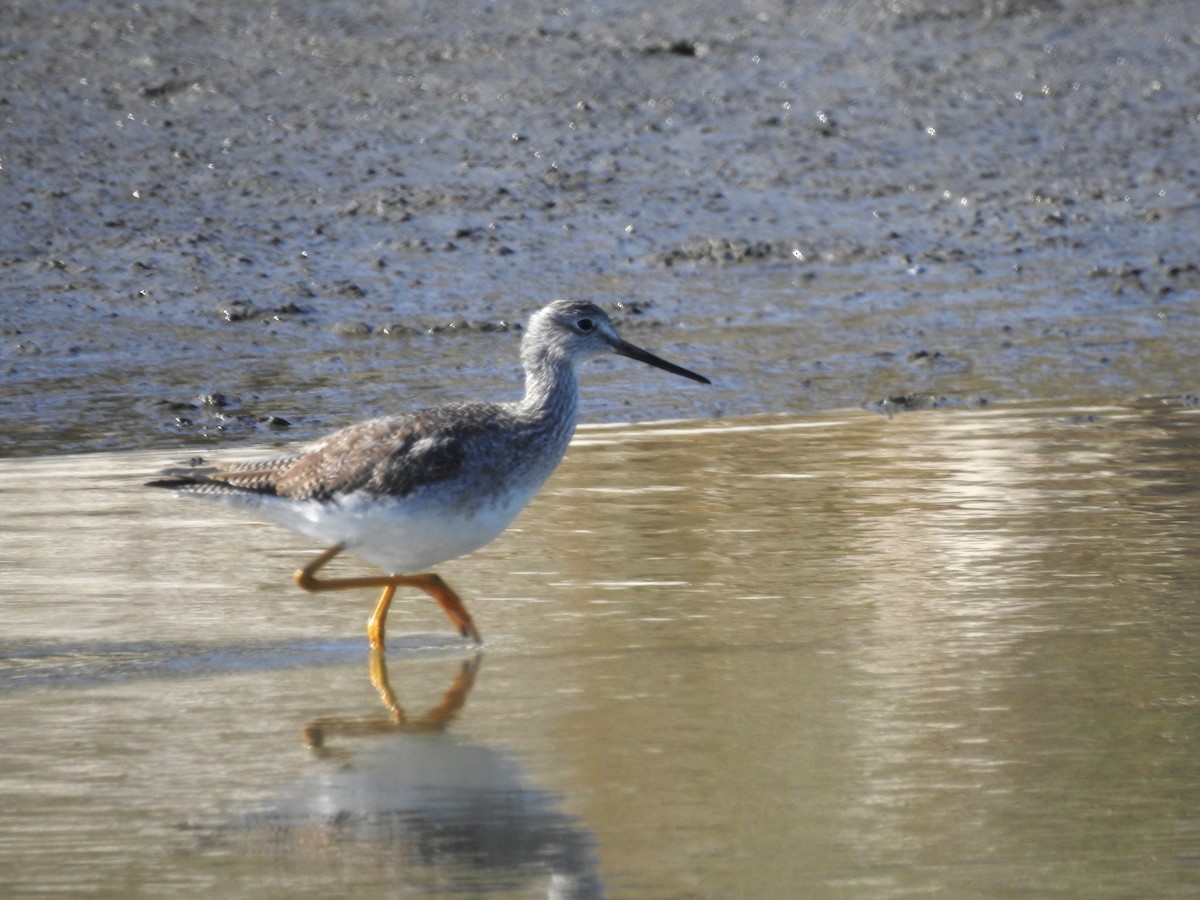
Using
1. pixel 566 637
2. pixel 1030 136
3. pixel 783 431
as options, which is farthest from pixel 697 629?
pixel 1030 136

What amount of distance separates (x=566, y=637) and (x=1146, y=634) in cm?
153

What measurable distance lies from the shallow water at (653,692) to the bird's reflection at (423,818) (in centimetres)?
1

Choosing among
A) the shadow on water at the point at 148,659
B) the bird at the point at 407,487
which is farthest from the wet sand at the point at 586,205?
the shadow on water at the point at 148,659

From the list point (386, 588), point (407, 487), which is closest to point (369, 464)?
point (407, 487)

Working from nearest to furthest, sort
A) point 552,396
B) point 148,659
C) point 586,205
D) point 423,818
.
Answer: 1. point 423,818
2. point 148,659
3. point 552,396
4. point 586,205

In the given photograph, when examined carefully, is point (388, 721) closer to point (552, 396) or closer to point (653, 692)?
point (653, 692)

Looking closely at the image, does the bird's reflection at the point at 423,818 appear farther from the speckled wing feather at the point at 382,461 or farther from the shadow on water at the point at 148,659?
the speckled wing feather at the point at 382,461

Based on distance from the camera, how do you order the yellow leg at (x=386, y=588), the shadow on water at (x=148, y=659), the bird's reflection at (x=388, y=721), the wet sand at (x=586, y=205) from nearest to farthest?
the bird's reflection at (x=388, y=721) < the shadow on water at (x=148, y=659) < the yellow leg at (x=386, y=588) < the wet sand at (x=586, y=205)

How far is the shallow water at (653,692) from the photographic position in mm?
3971

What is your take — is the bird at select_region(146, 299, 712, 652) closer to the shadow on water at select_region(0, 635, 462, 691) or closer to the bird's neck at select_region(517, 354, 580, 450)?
the bird's neck at select_region(517, 354, 580, 450)

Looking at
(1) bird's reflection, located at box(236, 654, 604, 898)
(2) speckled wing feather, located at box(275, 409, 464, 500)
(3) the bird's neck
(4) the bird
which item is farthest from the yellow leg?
(1) bird's reflection, located at box(236, 654, 604, 898)

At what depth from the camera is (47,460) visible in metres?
7.77

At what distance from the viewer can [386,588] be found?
19.3 ft

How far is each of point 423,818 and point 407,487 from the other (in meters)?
1.62
